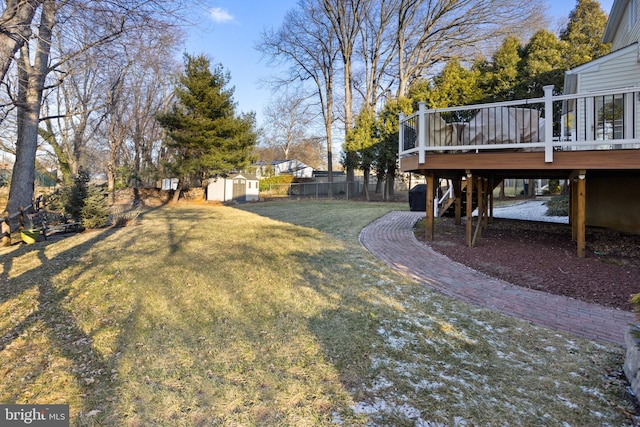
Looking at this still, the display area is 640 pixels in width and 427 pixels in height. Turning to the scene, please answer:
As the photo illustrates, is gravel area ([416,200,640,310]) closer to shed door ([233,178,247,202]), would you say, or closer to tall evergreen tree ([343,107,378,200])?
tall evergreen tree ([343,107,378,200])

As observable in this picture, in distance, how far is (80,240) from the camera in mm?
7672

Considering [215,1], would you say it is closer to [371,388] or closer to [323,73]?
[371,388]

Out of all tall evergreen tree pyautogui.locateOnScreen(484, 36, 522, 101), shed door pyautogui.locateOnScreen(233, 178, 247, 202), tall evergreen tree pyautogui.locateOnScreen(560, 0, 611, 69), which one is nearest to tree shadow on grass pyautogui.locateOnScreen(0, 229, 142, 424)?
shed door pyautogui.locateOnScreen(233, 178, 247, 202)

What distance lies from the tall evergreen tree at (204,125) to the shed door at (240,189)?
136 inches

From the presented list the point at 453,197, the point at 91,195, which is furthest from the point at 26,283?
the point at 453,197

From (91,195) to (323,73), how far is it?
1935 centimetres

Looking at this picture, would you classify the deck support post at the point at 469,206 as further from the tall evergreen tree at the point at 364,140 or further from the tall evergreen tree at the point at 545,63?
the tall evergreen tree at the point at 545,63

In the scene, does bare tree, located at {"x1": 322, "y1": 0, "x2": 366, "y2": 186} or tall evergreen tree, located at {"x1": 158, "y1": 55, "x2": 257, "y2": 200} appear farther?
bare tree, located at {"x1": 322, "y1": 0, "x2": 366, "y2": 186}

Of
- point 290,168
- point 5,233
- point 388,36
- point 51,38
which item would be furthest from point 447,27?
point 290,168

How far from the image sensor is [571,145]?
5500 mm

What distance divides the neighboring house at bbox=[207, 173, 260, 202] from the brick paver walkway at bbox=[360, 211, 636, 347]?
16.9 metres

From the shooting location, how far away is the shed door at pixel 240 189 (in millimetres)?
22802

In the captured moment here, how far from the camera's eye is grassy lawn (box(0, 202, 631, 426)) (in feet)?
7.00

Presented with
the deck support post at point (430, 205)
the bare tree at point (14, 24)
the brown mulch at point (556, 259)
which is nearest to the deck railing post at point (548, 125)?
the brown mulch at point (556, 259)
